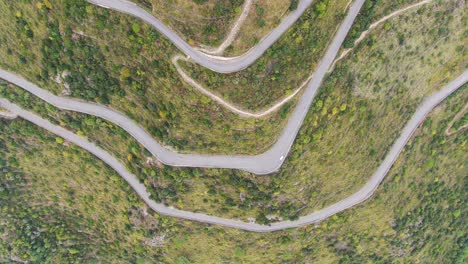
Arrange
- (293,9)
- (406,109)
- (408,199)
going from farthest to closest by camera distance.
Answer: (408,199) → (406,109) → (293,9)

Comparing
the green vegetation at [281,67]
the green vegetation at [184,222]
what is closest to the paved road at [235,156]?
the green vegetation at [281,67]

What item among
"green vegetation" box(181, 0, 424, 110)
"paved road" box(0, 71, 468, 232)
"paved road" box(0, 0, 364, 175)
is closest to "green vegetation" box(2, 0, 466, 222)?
"paved road" box(0, 0, 364, 175)

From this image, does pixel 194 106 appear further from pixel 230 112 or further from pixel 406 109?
pixel 406 109

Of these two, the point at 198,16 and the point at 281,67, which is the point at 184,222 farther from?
the point at 198,16

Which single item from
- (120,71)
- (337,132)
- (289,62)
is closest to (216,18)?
(289,62)

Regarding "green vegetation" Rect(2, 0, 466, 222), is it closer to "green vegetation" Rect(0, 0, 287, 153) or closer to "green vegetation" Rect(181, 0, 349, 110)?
"green vegetation" Rect(0, 0, 287, 153)

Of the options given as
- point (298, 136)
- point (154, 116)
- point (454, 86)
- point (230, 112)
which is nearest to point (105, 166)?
point (154, 116)
